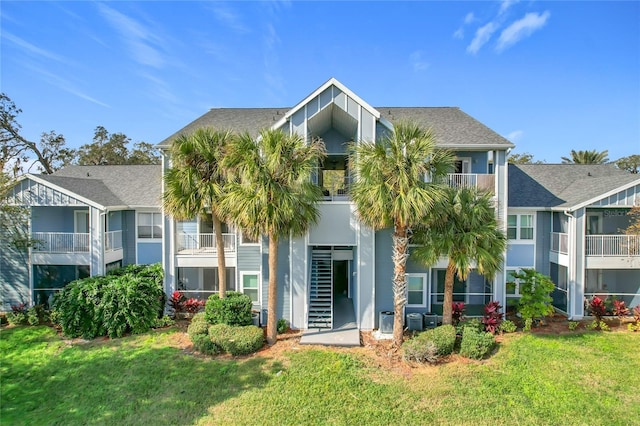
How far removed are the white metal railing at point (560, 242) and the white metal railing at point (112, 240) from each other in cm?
2253

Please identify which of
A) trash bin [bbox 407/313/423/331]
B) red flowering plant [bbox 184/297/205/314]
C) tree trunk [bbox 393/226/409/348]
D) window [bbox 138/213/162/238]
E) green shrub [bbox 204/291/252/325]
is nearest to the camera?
tree trunk [bbox 393/226/409/348]

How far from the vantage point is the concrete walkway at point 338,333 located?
40.6ft

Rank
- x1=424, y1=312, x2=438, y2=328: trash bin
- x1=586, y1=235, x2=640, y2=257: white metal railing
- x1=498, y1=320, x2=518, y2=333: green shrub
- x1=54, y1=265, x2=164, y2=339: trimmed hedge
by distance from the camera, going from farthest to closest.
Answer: x1=586, y1=235, x2=640, y2=257: white metal railing
x1=424, y1=312, x2=438, y2=328: trash bin
x1=498, y1=320, x2=518, y2=333: green shrub
x1=54, y1=265, x2=164, y2=339: trimmed hedge

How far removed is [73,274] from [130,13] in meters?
13.0

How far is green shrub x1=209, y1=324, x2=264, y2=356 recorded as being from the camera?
11.6 meters

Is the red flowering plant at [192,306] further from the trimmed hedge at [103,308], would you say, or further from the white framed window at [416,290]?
the white framed window at [416,290]

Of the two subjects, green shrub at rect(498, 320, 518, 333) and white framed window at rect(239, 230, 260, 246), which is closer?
green shrub at rect(498, 320, 518, 333)

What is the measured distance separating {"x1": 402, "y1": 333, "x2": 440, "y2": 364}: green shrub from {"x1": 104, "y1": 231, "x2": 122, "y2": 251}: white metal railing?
14.9 m

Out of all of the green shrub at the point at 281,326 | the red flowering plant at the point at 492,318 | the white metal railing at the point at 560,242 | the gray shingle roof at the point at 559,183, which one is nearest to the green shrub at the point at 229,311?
the green shrub at the point at 281,326

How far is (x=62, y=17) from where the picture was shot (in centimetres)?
1178

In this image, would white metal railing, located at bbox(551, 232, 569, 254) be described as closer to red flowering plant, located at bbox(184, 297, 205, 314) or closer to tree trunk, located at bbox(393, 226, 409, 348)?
tree trunk, located at bbox(393, 226, 409, 348)

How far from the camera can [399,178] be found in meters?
11.0

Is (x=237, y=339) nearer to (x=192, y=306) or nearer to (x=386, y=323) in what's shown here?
(x=192, y=306)

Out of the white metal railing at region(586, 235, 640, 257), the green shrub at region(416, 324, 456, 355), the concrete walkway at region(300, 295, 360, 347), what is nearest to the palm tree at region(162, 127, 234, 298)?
the concrete walkway at region(300, 295, 360, 347)
